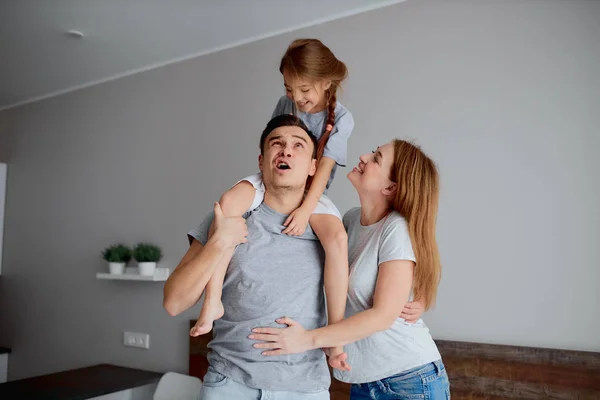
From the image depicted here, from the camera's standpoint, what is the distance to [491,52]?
254 centimetres

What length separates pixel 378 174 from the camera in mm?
1733

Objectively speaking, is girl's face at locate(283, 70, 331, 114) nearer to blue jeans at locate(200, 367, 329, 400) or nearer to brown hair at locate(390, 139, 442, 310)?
brown hair at locate(390, 139, 442, 310)

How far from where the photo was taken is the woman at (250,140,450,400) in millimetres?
1570

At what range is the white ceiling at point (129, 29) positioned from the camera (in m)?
2.93

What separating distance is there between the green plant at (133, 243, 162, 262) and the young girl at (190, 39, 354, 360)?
6.42 feet

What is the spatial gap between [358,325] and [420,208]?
0.41 metres

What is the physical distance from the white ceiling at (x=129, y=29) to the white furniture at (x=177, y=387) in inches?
79.5

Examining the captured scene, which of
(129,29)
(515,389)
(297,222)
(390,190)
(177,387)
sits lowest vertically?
(177,387)

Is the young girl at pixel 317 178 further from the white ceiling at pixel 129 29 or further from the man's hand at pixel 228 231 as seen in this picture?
the white ceiling at pixel 129 29

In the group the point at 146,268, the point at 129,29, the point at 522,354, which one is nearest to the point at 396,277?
the point at 522,354

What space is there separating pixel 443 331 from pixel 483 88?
1.13 metres

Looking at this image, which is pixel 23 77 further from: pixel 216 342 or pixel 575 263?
pixel 575 263

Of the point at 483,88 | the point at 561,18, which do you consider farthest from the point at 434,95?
the point at 561,18

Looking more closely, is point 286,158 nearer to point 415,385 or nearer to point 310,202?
point 310,202
